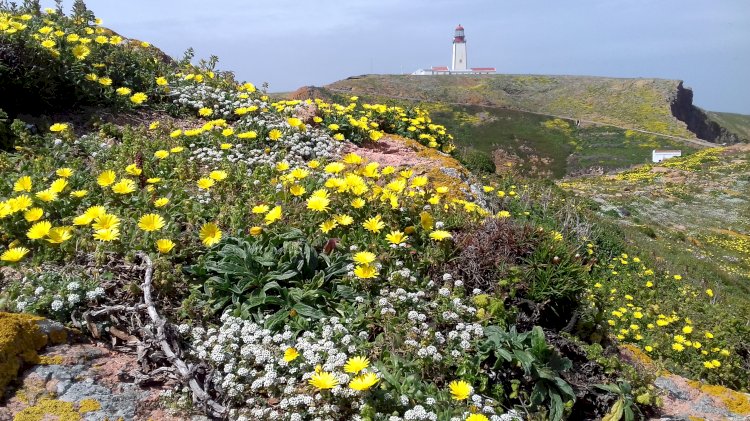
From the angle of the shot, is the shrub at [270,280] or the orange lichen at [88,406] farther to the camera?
the shrub at [270,280]

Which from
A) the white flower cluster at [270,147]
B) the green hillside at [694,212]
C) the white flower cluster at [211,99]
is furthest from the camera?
the green hillside at [694,212]

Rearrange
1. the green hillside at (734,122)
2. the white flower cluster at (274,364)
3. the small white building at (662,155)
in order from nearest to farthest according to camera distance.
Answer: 1. the white flower cluster at (274,364)
2. the small white building at (662,155)
3. the green hillside at (734,122)

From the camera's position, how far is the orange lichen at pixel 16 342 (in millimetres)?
2395

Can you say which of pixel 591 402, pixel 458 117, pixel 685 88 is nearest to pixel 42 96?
pixel 591 402

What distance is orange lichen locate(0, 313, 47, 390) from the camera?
2395 millimetres

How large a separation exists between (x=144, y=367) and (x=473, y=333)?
5.71 feet

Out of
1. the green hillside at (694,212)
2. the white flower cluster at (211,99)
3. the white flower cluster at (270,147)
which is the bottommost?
the green hillside at (694,212)

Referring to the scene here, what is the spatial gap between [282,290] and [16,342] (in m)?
1.30

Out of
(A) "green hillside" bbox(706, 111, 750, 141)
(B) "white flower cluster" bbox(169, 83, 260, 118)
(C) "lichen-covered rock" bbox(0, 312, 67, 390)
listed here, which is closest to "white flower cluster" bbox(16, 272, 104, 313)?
(C) "lichen-covered rock" bbox(0, 312, 67, 390)

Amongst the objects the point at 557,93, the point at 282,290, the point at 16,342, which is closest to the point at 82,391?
the point at 16,342

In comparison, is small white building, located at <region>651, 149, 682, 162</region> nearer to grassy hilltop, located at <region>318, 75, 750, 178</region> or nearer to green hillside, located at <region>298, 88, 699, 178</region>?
green hillside, located at <region>298, 88, 699, 178</region>

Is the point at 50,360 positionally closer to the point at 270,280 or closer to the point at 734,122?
the point at 270,280

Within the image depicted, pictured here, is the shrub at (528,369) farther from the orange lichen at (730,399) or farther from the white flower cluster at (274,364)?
the orange lichen at (730,399)

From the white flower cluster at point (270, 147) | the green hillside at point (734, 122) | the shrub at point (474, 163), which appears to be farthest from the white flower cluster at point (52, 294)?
the green hillside at point (734, 122)
